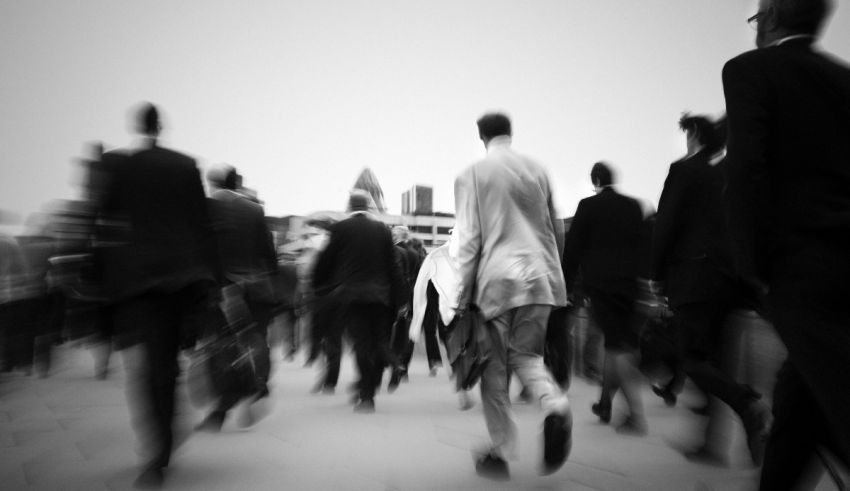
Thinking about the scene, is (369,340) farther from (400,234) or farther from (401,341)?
(400,234)

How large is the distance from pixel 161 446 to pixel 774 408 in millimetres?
2628

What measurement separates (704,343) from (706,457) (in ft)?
2.58

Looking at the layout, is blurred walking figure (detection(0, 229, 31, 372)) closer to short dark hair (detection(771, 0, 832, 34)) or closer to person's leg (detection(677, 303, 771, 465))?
person's leg (detection(677, 303, 771, 465))

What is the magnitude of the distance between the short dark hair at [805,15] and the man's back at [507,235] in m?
1.62

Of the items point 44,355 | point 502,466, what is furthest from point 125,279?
point 44,355

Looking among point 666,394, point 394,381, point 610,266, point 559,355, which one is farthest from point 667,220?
point 394,381

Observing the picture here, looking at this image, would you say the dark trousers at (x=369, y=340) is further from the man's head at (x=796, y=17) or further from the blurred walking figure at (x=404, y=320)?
the man's head at (x=796, y=17)

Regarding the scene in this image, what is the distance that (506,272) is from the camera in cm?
316

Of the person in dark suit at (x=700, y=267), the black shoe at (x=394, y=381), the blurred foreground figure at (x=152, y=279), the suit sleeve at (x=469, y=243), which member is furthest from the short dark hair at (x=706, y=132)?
the black shoe at (x=394, y=381)

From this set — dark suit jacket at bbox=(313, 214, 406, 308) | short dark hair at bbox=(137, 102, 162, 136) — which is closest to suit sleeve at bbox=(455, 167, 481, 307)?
short dark hair at bbox=(137, 102, 162, 136)

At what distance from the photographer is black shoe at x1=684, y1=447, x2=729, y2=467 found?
350 centimetres

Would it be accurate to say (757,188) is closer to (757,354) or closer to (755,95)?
(755,95)

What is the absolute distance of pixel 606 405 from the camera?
4.61 m

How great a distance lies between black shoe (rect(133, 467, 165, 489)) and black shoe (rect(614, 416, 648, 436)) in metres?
2.86
